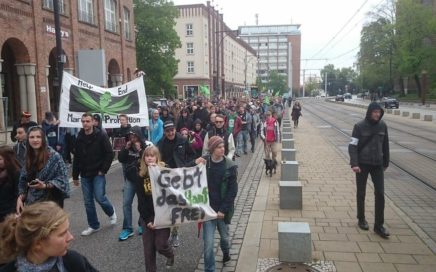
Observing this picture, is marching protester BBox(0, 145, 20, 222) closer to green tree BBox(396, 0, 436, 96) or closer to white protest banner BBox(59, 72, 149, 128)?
white protest banner BBox(59, 72, 149, 128)

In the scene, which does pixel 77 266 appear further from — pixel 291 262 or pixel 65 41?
pixel 65 41

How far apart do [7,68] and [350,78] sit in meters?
135

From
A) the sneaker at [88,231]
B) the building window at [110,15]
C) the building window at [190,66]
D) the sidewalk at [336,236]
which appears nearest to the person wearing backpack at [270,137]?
the sidewalk at [336,236]

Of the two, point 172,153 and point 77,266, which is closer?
point 77,266

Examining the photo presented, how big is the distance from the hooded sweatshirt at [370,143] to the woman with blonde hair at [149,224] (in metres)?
3.07

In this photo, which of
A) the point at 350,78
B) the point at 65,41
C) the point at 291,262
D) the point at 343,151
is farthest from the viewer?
the point at 350,78

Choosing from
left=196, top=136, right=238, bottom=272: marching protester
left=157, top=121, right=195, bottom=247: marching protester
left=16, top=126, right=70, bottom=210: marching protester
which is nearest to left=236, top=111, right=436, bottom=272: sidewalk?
left=196, top=136, right=238, bottom=272: marching protester

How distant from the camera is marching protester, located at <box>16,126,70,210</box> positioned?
15.8 ft

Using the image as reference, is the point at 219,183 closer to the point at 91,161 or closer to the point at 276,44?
the point at 91,161

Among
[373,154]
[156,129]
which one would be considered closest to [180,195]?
[373,154]

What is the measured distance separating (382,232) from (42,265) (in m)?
5.06

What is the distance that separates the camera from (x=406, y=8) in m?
67.1

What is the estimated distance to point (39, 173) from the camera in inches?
191

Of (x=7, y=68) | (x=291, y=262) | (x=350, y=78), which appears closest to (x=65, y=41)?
(x=7, y=68)
